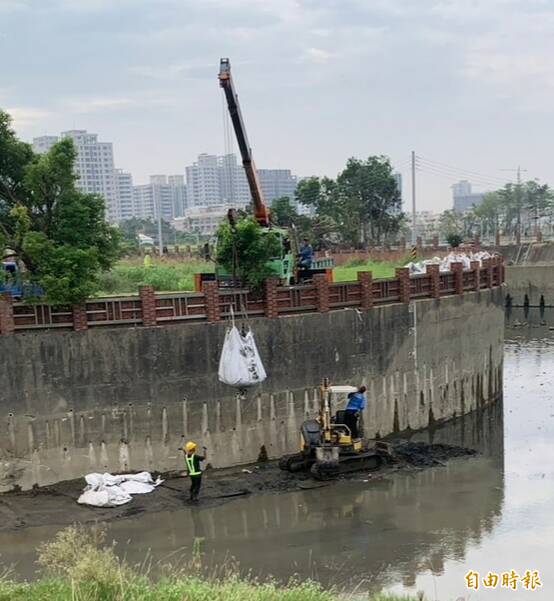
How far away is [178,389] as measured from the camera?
61.0 feet

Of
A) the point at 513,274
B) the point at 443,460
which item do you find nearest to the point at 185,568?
the point at 443,460

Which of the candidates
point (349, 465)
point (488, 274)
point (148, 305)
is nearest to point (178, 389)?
point (148, 305)

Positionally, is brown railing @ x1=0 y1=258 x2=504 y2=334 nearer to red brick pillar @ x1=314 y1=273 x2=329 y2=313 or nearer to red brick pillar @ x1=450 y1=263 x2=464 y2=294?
red brick pillar @ x1=314 y1=273 x2=329 y2=313

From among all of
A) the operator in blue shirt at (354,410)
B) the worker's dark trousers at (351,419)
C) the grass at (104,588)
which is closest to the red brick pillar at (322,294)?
the operator in blue shirt at (354,410)

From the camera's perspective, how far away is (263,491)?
17.6 metres

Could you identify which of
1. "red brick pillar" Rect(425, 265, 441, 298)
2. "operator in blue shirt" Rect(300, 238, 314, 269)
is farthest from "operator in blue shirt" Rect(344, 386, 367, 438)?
"operator in blue shirt" Rect(300, 238, 314, 269)

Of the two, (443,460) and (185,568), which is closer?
(185,568)

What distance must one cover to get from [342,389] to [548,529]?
5.45m

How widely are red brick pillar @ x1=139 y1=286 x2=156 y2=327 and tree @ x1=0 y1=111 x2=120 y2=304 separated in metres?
1.17

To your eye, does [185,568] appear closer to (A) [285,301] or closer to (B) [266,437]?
(B) [266,437]

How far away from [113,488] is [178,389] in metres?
2.94

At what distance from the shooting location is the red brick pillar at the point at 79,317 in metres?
17.5

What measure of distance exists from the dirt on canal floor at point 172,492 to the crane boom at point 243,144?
9186mm

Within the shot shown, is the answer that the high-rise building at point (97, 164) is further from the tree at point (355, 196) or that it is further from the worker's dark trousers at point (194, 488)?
the worker's dark trousers at point (194, 488)
